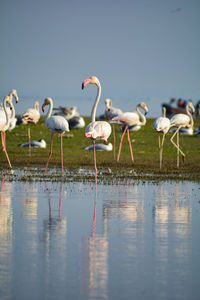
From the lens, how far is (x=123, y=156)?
2672 centimetres

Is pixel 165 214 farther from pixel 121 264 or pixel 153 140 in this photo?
pixel 153 140

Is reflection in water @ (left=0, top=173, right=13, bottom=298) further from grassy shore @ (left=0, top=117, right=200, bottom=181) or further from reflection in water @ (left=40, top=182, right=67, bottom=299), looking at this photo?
grassy shore @ (left=0, top=117, right=200, bottom=181)

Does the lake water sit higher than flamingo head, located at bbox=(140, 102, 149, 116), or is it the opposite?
flamingo head, located at bbox=(140, 102, 149, 116)

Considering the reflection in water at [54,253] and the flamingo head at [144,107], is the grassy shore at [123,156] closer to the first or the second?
the flamingo head at [144,107]

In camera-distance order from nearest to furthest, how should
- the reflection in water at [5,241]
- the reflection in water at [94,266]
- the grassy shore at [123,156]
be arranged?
the reflection in water at [94,266], the reflection in water at [5,241], the grassy shore at [123,156]

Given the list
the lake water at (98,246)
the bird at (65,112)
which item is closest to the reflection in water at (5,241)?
the lake water at (98,246)

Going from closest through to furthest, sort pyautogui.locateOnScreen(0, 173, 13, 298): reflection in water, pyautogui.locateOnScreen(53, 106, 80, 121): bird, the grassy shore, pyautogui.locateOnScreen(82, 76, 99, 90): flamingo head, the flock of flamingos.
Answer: pyautogui.locateOnScreen(0, 173, 13, 298): reflection in water → the flock of flamingos → pyautogui.locateOnScreen(82, 76, 99, 90): flamingo head → the grassy shore → pyautogui.locateOnScreen(53, 106, 80, 121): bird

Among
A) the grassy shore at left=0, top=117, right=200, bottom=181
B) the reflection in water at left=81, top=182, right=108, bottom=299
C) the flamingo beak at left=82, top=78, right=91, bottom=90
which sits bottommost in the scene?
the reflection in water at left=81, top=182, right=108, bottom=299

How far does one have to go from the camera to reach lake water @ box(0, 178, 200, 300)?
6.18 meters

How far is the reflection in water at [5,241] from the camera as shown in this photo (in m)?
6.30

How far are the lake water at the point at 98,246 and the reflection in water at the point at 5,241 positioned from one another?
1 cm

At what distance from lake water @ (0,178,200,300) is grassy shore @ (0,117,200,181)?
5.97 meters

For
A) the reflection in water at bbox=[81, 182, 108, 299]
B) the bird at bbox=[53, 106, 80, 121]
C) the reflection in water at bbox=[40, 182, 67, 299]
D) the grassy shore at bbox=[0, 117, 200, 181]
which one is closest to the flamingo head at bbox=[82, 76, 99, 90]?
the grassy shore at bbox=[0, 117, 200, 181]

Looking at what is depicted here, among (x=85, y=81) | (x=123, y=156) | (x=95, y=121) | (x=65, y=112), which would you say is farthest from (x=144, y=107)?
(x=65, y=112)
